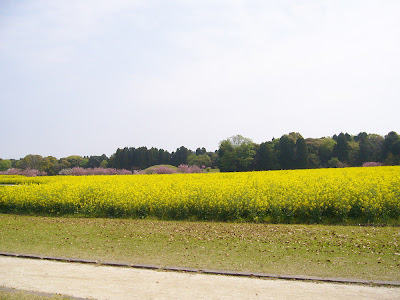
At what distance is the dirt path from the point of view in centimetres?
564

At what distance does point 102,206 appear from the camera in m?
16.2

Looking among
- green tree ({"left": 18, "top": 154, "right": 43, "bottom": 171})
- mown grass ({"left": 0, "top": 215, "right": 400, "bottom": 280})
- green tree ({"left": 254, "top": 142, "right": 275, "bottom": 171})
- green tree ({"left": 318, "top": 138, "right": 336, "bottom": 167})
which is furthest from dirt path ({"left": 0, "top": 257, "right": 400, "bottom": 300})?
green tree ({"left": 18, "top": 154, "right": 43, "bottom": 171})

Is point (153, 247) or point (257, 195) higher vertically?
point (257, 195)

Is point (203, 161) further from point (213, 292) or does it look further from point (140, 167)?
point (213, 292)

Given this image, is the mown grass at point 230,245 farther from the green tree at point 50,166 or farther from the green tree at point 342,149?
the green tree at point 50,166

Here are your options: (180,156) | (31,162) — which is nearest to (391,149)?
(180,156)

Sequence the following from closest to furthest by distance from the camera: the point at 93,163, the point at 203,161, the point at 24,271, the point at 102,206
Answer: the point at 24,271, the point at 102,206, the point at 203,161, the point at 93,163

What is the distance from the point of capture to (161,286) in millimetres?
6141

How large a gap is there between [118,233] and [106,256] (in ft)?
9.90

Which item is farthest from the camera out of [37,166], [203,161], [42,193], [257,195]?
[203,161]

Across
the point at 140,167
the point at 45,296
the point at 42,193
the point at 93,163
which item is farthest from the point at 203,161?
the point at 45,296

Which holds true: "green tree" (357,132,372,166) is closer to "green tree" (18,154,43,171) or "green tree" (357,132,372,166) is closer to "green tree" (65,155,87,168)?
"green tree" (18,154,43,171)

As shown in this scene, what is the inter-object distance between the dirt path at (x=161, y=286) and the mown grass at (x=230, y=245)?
0.77 m

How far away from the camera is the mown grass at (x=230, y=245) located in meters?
7.39
